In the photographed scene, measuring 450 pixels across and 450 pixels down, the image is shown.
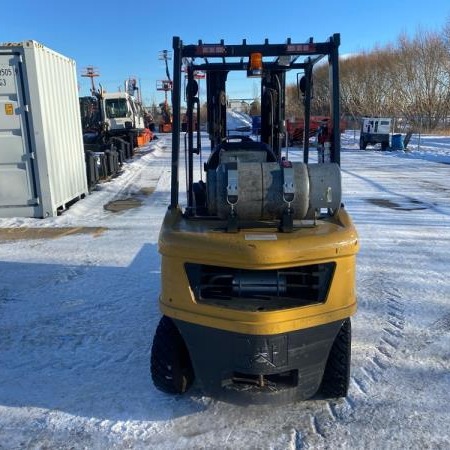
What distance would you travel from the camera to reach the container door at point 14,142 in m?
8.23

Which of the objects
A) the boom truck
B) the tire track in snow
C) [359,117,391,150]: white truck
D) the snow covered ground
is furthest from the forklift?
[359,117,391,150]: white truck

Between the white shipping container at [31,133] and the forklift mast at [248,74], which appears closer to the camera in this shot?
the forklift mast at [248,74]

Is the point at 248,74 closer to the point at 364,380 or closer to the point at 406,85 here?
the point at 364,380

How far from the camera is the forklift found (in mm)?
2820

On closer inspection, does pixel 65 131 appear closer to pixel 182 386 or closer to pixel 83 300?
pixel 83 300

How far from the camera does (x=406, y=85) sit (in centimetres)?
4444

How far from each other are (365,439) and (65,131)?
28.2ft

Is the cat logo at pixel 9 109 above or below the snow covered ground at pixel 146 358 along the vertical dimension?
above

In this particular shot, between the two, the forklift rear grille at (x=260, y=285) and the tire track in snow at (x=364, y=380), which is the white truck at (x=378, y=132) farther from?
the forklift rear grille at (x=260, y=285)

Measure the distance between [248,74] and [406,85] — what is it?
44.9 m

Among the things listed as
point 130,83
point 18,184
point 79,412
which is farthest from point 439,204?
point 130,83

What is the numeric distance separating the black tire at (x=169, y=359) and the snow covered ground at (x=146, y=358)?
13cm

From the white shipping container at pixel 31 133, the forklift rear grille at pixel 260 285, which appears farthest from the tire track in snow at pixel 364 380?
the white shipping container at pixel 31 133

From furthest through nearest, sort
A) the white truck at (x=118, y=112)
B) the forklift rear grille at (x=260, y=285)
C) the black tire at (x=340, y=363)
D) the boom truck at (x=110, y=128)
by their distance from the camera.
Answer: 1. the white truck at (x=118, y=112)
2. the boom truck at (x=110, y=128)
3. the black tire at (x=340, y=363)
4. the forklift rear grille at (x=260, y=285)
